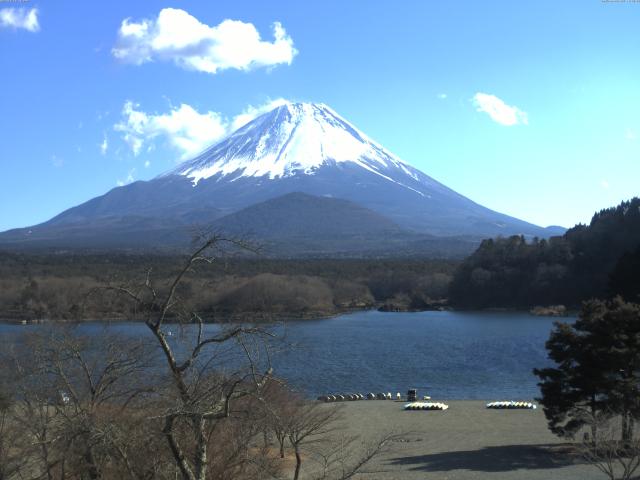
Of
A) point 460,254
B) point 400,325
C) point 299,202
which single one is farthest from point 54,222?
point 400,325

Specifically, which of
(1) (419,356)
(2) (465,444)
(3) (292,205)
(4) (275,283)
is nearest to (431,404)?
(2) (465,444)

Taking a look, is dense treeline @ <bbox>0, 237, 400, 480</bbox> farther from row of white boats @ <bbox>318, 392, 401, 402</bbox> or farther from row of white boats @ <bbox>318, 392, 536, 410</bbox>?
row of white boats @ <bbox>318, 392, 401, 402</bbox>

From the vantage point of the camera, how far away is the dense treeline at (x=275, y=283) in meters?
35.2

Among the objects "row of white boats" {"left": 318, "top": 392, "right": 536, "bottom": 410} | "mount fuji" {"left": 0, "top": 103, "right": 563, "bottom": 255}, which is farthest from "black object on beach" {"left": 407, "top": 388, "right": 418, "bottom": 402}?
"mount fuji" {"left": 0, "top": 103, "right": 563, "bottom": 255}

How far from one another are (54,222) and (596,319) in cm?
12245

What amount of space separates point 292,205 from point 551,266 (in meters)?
60.3

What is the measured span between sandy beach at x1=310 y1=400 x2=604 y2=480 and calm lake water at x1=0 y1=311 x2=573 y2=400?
87.1 inches

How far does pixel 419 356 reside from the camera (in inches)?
1043

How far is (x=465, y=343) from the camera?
97.7ft

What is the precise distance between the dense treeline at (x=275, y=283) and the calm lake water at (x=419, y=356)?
3.65 meters

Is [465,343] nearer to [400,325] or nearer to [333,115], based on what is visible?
[400,325]

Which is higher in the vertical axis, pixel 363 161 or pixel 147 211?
pixel 363 161

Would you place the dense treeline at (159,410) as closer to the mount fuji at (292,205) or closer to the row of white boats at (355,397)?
the row of white boats at (355,397)

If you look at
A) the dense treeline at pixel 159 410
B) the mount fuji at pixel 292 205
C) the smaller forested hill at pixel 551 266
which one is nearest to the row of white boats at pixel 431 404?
the dense treeline at pixel 159 410
